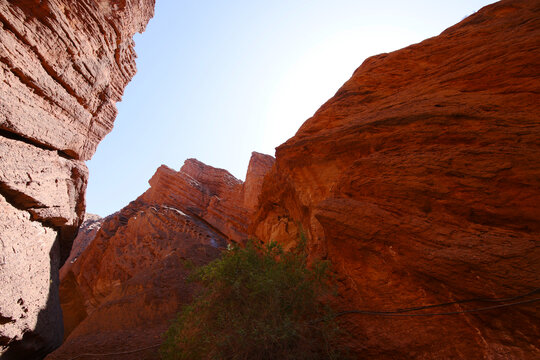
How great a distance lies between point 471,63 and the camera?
270 inches

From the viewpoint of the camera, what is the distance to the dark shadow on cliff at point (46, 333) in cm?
639

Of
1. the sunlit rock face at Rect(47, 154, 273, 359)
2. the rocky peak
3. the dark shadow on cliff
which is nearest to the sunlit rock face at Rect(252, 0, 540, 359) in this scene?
the sunlit rock face at Rect(47, 154, 273, 359)

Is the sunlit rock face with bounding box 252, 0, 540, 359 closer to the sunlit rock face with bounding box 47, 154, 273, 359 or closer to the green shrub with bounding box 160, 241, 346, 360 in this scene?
the green shrub with bounding box 160, 241, 346, 360

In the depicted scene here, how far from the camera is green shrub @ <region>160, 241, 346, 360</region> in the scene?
4.95 metres

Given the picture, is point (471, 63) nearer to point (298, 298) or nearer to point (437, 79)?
point (437, 79)

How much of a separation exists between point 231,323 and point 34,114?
7.84m

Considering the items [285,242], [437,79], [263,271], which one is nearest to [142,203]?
[285,242]

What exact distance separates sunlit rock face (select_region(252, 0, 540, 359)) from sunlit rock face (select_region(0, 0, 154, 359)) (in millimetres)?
7691

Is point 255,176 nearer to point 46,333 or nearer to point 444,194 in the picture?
point 46,333

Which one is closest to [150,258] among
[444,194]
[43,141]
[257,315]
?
[43,141]

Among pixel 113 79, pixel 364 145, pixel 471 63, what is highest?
pixel 113 79

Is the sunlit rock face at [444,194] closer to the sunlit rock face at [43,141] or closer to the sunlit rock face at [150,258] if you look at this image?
the sunlit rock face at [150,258]

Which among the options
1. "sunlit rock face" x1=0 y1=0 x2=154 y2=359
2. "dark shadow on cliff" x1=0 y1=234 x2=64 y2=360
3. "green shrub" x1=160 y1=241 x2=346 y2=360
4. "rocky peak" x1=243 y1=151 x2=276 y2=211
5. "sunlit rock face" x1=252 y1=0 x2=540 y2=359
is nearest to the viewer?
"sunlit rock face" x1=252 y1=0 x2=540 y2=359

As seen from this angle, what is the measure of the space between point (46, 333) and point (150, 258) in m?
13.8
